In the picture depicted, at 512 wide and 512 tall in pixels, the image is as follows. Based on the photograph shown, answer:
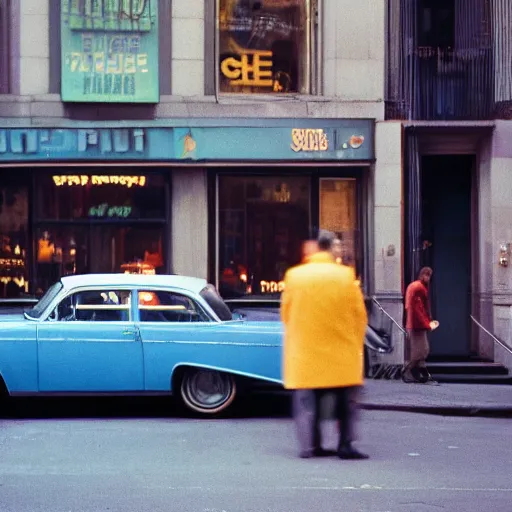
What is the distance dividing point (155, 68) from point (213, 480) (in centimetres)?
1028

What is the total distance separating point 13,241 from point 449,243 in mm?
7323

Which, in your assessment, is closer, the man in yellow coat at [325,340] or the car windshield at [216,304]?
the man in yellow coat at [325,340]

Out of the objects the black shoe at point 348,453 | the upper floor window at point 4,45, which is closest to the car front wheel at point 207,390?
the black shoe at point 348,453

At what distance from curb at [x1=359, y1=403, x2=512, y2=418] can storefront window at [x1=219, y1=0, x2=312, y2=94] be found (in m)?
6.42

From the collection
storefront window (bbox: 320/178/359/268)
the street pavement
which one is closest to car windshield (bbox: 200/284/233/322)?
the street pavement

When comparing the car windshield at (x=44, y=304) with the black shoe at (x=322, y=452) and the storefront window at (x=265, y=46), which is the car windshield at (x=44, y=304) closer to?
the black shoe at (x=322, y=452)

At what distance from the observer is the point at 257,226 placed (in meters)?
17.6

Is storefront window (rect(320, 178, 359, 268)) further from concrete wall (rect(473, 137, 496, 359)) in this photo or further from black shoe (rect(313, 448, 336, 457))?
black shoe (rect(313, 448, 336, 457))

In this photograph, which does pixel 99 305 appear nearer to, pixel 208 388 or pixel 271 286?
pixel 208 388

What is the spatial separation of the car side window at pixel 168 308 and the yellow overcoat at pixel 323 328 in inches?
132

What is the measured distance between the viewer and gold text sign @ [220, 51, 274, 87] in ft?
57.8

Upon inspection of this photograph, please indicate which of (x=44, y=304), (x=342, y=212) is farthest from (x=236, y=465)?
(x=342, y=212)

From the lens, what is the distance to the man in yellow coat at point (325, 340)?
889 centimetres

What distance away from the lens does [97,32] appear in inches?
673
